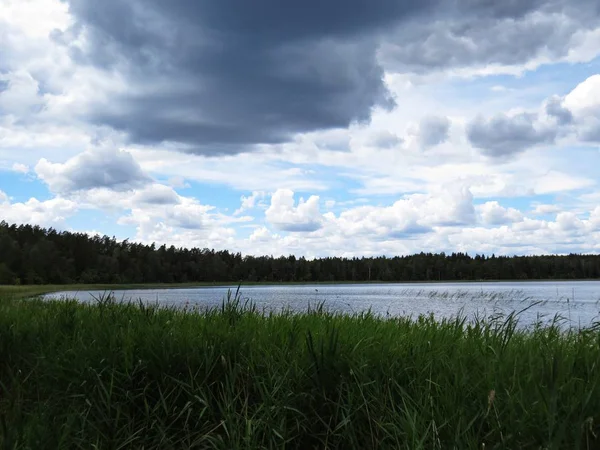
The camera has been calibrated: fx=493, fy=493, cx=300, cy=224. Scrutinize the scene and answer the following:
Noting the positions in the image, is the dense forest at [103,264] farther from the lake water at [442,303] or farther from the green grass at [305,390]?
the green grass at [305,390]

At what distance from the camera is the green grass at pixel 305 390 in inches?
138

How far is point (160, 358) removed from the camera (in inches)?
197

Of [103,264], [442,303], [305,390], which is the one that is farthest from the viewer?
[103,264]

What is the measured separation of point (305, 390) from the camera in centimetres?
445

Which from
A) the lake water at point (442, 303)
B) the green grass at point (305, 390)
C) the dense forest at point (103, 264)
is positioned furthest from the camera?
the dense forest at point (103, 264)

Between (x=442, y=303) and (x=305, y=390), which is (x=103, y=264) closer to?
(x=442, y=303)

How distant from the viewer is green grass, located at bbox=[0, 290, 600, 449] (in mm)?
3510

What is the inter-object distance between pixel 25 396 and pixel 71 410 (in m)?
1.11

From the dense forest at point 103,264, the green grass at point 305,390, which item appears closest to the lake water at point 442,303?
the green grass at point 305,390

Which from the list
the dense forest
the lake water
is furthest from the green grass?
the dense forest

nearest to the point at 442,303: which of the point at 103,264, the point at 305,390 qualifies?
the point at 305,390

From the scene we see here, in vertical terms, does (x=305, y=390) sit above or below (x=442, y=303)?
above

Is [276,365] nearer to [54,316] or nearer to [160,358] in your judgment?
[160,358]

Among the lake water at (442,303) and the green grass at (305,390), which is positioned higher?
the green grass at (305,390)
